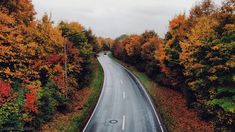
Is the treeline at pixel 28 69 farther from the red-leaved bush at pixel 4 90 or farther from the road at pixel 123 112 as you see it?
the road at pixel 123 112

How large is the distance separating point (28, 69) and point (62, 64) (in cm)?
915

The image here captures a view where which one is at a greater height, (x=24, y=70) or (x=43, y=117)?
(x=24, y=70)

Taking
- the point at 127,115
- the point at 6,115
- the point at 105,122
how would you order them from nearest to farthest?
1. the point at 6,115
2. the point at 105,122
3. the point at 127,115

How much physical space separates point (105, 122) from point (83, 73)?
1762cm

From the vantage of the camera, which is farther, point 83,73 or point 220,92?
point 83,73

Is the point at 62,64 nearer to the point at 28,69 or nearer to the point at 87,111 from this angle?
the point at 87,111

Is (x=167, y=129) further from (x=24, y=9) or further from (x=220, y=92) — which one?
(x=24, y=9)

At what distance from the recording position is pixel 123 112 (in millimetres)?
27422

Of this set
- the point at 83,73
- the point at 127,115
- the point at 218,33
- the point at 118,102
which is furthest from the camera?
the point at 83,73

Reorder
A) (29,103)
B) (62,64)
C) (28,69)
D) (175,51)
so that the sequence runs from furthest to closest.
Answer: (62,64) < (175,51) < (28,69) < (29,103)

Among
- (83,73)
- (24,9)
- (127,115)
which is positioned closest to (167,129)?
(127,115)

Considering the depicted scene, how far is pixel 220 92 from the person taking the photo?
16891 millimetres

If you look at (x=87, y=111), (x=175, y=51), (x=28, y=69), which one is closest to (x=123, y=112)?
(x=87, y=111)

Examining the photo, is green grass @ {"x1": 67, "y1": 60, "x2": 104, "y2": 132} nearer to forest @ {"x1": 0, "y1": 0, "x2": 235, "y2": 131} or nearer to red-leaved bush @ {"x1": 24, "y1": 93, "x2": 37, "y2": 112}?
forest @ {"x1": 0, "y1": 0, "x2": 235, "y2": 131}
